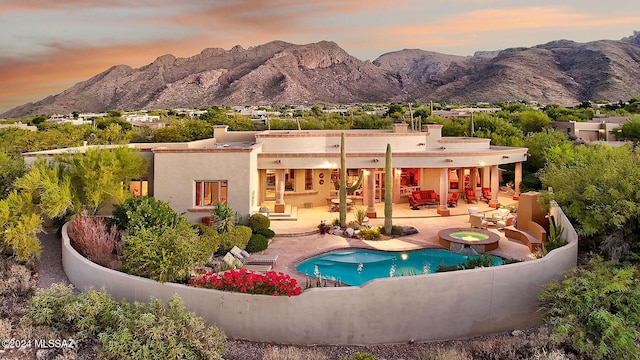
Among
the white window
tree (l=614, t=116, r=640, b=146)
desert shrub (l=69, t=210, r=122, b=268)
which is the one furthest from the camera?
tree (l=614, t=116, r=640, b=146)

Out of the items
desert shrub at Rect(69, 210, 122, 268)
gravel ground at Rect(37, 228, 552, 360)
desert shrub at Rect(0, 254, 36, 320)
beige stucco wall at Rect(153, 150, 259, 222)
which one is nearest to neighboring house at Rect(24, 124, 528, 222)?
beige stucco wall at Rect(153, 150, 259, 222)

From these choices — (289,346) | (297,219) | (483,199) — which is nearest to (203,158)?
(297,219)

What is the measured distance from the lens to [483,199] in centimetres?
2583

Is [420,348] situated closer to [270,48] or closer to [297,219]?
[297,219]

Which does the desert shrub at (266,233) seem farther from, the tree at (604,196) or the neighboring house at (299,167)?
the tree at (604,196)

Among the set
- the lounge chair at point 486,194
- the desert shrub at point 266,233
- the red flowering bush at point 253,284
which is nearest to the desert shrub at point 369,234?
the desert shrub at point 266,233

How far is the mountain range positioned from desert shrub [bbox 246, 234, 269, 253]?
273 feet

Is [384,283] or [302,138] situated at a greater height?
[302,138]

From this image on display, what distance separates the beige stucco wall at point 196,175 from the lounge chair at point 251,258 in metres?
3.28

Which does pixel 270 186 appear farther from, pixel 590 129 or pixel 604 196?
pixel 590 129

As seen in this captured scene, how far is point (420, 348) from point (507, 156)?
17716mm

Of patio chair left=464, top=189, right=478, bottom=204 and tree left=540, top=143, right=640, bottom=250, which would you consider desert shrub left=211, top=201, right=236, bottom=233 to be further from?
patio chair left=464, top=189, right=478, bottom=204

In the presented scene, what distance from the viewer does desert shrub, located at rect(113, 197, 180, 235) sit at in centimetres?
1392

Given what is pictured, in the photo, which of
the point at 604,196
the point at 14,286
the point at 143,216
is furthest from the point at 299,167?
the point at 604,196
